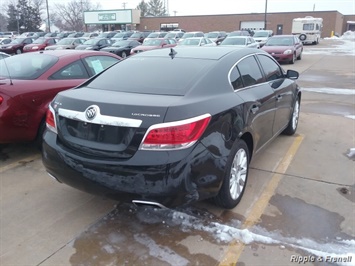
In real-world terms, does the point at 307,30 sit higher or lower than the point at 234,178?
higher

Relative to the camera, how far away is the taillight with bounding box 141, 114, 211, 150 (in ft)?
8.98

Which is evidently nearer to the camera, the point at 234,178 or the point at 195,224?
the point at 195,224

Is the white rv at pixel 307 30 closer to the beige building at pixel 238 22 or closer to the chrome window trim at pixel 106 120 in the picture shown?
the beige building at pixel 238 22

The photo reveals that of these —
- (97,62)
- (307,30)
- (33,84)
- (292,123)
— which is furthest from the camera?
(307,30)

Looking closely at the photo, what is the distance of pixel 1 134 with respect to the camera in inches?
177

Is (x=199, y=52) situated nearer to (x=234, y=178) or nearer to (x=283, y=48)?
Answer: (x=234, y=178)

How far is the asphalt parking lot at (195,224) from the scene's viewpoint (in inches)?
113

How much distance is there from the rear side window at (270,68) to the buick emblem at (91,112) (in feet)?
8.08

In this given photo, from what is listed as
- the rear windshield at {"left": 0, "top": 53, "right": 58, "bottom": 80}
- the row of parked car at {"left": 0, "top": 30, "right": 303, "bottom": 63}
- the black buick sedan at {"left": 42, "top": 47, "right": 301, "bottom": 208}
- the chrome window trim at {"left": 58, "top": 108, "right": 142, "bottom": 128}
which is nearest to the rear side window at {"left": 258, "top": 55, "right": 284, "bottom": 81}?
the black buick sedan at {"left": 42, "top": 47, "right": 301, "bottom": 208}

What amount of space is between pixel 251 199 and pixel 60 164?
2.03 meters

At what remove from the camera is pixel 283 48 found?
1806 centimetres

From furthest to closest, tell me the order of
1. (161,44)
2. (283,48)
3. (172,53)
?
(161,44)
(283,48)
(172,53)

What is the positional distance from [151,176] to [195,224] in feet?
2.74

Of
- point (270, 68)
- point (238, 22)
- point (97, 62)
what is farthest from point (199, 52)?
point (238, 22)
